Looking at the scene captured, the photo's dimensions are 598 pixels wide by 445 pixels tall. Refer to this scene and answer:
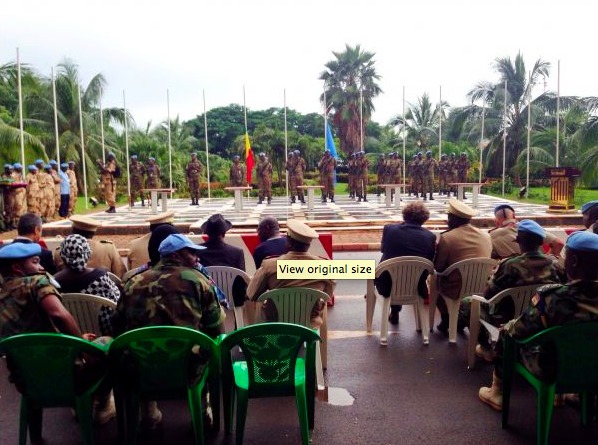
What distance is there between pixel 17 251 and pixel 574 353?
8.68ft

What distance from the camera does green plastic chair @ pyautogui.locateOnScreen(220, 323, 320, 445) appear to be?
2504mm

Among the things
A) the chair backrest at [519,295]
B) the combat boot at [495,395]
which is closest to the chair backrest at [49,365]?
the combat boot at [495,395]

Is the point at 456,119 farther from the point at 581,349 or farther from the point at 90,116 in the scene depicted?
the point at 581,349

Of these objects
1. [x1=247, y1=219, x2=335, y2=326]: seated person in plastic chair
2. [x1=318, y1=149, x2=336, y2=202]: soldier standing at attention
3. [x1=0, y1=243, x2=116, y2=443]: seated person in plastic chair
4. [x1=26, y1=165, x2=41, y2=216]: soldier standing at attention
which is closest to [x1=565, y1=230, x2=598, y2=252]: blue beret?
[x1=247, y1=219, x2=335, y2=326]: seated person in plastic chair

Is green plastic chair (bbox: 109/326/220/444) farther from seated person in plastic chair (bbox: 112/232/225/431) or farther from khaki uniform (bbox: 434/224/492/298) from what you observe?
khaki uniform (bbox: 434/224/492/298)

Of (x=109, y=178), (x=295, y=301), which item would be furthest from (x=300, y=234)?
(x=109, y=178)

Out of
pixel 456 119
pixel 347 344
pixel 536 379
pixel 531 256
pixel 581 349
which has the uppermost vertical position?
pixel 456 119

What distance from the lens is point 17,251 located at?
2.68m

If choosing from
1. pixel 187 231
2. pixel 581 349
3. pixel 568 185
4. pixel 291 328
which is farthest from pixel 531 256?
pixel 568 185

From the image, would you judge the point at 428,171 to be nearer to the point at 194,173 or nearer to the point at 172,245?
the point at 194,173

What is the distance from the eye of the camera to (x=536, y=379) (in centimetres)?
263

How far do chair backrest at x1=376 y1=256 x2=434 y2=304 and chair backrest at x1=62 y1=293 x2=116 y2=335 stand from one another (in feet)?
6.67

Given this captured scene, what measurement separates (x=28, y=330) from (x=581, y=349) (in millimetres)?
2595

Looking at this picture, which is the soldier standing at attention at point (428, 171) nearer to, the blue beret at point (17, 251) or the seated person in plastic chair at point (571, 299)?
the seated person in plastic chair at point (571, 299)
